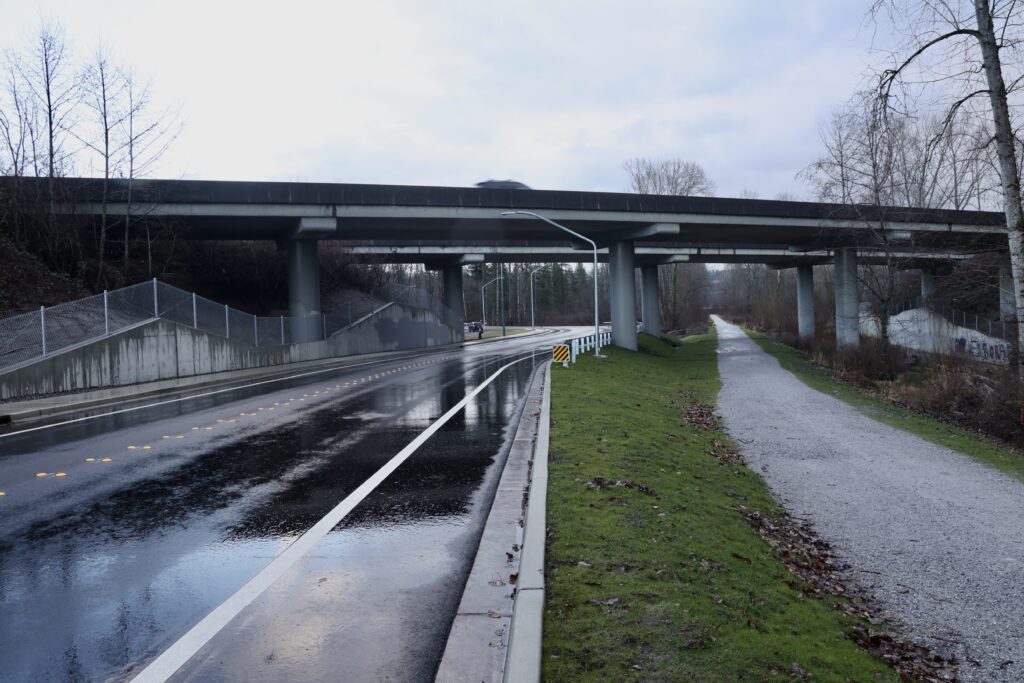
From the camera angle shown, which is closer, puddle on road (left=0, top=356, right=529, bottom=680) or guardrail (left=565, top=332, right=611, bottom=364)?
puddle on road (left=0, top=356, right=529, bottom=680)

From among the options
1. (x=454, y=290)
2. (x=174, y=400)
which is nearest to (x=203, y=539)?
(x=174, y=400)

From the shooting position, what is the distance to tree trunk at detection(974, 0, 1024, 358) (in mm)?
13312

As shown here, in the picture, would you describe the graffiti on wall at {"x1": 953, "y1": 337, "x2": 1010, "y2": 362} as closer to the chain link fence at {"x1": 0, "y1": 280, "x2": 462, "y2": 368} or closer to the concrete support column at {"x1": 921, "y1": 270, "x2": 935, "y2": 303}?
the concrete support column at {"x1": 921, "y1": 270, "x2": 935, "y2": 303}

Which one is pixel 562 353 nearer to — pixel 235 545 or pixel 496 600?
pixel 235 545

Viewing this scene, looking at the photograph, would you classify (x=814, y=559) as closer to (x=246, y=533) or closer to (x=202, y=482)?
(x=246, y=533)

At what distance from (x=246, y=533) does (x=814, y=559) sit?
18.0 ft

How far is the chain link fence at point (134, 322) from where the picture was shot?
739 inches

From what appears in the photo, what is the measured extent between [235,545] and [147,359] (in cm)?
1916

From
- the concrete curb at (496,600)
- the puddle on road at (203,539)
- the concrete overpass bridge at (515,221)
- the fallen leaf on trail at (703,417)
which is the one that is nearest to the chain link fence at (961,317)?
the concrete overpass bridge at (515,221)

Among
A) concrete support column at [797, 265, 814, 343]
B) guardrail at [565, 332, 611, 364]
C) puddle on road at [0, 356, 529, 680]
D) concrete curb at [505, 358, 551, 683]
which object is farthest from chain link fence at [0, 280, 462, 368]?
concrete support column at [797, 265, 814, 343]

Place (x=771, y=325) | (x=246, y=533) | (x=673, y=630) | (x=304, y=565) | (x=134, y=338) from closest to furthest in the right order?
(x=673, y=630), (x=304, y=565), (x=246, y=533), (x=134, y=338), (x=771, y=325)

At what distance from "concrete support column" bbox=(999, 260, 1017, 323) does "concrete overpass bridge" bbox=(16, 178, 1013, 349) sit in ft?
3.95

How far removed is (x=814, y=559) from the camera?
23.7 feet

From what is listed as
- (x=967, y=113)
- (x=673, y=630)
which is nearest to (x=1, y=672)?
(x=673, y=630)
